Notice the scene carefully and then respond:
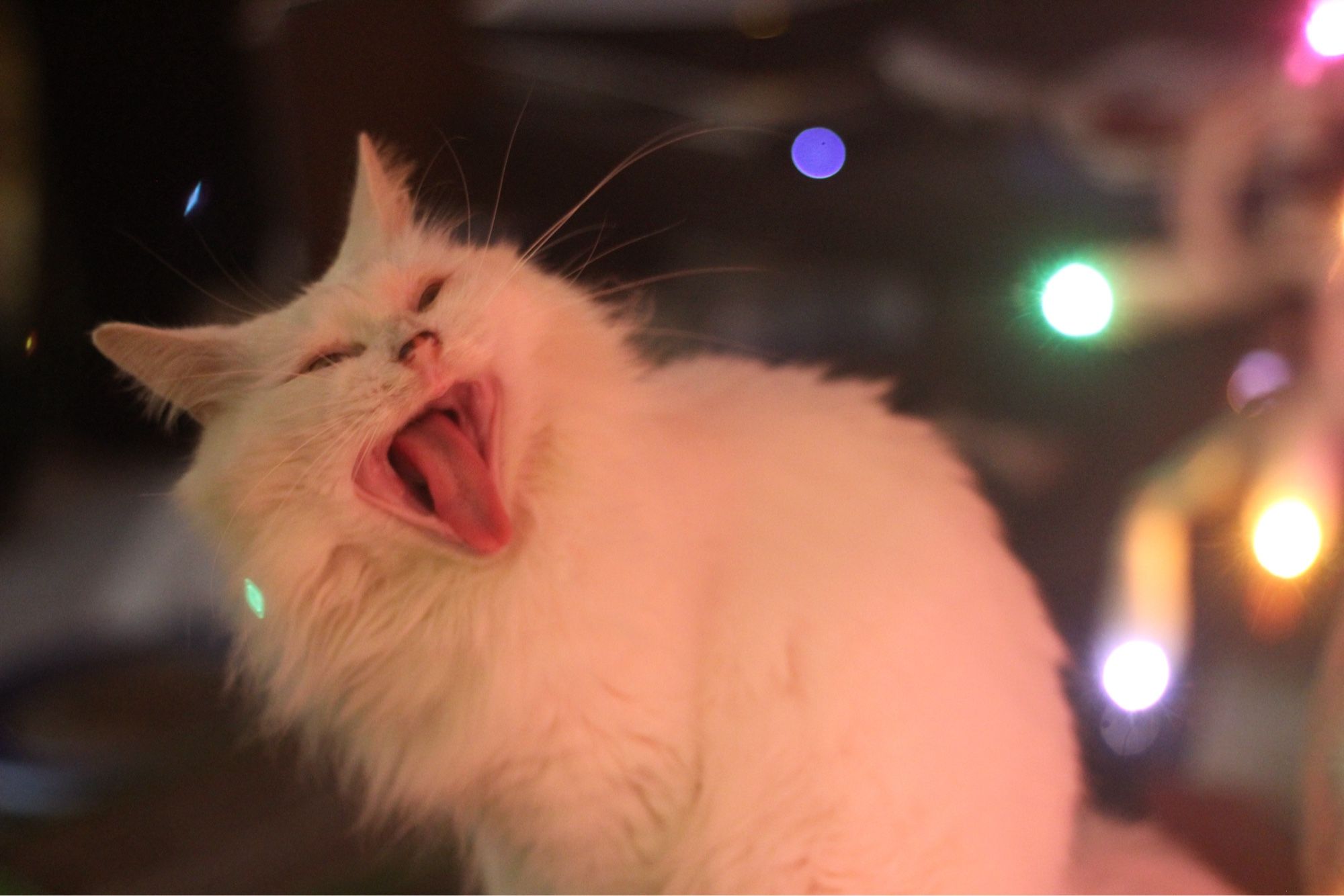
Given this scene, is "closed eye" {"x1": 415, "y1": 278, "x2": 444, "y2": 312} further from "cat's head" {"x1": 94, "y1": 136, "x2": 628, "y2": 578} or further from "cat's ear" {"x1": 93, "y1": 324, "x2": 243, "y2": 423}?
"cat's ear" {"x1": 93, "y1": 324, "x2": 243, "y2": 423}

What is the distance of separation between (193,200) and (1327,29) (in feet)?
4.62

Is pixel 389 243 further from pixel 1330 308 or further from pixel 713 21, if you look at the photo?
pixel 1330 308

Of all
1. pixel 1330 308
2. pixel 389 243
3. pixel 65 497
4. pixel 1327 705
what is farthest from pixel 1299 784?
pixel 65 497

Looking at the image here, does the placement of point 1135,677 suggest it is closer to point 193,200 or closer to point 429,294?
point 429,294

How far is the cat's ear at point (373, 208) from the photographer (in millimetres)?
871

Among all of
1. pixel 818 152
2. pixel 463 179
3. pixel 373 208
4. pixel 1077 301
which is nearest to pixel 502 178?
pixel 463 179

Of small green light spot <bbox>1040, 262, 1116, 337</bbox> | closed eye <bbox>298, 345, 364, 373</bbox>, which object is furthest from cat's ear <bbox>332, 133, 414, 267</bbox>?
small green light spot <bbox>1040, 262, 1116, 337</bbox>

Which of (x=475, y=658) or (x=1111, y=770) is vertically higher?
(x=1111, y=770)

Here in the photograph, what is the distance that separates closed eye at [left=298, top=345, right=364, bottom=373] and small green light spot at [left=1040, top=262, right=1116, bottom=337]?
0.97m

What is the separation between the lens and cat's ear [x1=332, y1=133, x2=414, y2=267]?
87 centimetres

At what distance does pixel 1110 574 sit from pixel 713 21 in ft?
3.32

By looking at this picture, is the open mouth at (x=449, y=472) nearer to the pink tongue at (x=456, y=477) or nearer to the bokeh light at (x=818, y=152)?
the pink tongue at (x=456, y=477)

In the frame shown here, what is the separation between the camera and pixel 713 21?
1282 millimetres

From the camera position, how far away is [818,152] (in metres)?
1.34
